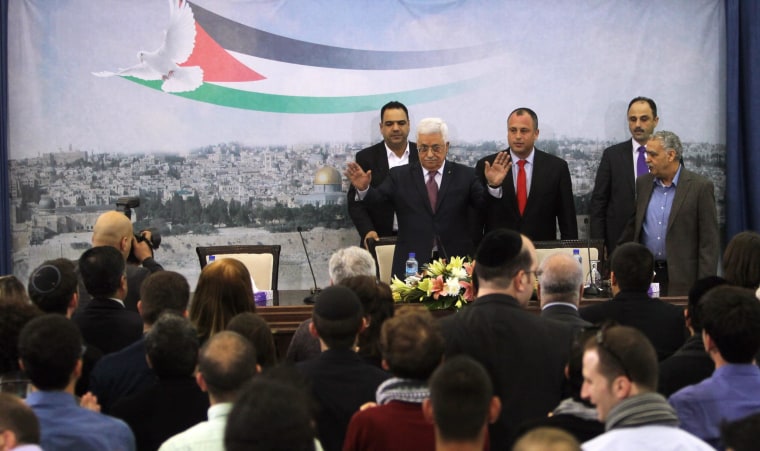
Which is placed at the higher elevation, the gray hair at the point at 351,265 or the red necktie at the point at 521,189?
the red necktie at the point at 521,189

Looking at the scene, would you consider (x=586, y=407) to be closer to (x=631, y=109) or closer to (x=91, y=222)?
(x=631, y=109)

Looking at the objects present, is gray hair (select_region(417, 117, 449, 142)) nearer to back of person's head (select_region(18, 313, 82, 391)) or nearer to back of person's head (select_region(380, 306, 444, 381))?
back of person's head (select_region(380, 306, 444, 381))

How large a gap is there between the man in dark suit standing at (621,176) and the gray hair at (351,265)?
3.44 meters

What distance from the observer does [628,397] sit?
2338mm

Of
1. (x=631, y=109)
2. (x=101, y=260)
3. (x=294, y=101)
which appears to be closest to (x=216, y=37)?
(x=294, y=101)

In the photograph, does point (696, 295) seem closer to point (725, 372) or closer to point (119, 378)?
point (725, 372)

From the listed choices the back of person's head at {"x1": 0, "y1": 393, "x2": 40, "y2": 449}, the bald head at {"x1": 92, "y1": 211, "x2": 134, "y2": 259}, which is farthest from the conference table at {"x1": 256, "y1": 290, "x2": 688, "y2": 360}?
the back of person's head at {"x1": 0, "y1": 393, "x2": 40, "y2": 449}

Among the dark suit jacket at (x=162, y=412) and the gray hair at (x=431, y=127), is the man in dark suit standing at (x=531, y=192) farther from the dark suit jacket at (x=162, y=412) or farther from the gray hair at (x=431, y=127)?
the dark suit jacket at (x=162, y=412)

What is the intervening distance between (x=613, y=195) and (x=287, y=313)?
3226 millimetres

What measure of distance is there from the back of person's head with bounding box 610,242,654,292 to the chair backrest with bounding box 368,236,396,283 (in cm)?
257

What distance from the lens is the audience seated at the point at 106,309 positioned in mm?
3705

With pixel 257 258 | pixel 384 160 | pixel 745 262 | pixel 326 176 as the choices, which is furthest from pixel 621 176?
pixel 745 262

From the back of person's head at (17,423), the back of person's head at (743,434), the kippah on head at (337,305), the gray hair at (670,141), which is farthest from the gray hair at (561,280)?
the gray hair at (670,141)

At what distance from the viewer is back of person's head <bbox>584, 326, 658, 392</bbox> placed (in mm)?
2365
